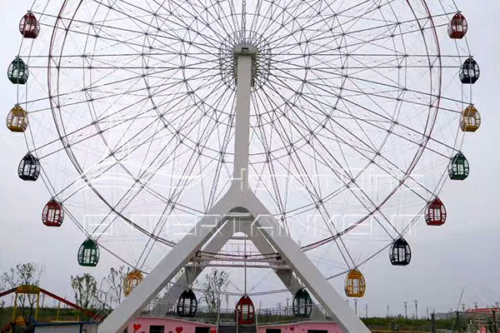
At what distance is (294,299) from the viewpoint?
1152 inches

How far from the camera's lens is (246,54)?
23.4 metres

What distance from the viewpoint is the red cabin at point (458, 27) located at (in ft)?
78.0

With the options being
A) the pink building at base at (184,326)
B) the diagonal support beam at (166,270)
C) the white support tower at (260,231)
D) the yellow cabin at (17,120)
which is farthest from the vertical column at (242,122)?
the pink building at base at (184,326)

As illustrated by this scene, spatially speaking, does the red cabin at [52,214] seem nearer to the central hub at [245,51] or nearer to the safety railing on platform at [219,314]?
the safety railing on platform at [219,314]

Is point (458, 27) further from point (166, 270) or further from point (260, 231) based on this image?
point (166, 270)

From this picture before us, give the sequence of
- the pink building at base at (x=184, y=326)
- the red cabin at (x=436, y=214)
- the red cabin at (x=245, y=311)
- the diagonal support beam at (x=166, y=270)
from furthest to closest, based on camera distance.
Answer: the red cabin at (x=245, y=311) < the pink building at base at (x=184, y=326) < the red cabin at (x=436, y=214) < the diagonal support beam at (x=166, y=270)

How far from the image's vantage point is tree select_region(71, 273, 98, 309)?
54.5 meters

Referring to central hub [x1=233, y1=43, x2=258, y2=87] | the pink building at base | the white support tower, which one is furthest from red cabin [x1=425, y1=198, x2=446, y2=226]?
central hub [x1=233, y1=43, x2=258, y2=87]

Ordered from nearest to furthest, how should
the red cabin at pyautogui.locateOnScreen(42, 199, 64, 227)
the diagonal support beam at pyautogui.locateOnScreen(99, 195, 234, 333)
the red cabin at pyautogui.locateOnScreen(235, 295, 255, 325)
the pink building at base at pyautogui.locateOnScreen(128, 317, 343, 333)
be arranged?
the diagonal support beam at pyautogui.locateOnScreen(99, 195, 234, 333) < the red cabin at pyautogui.locateOnScreen(42, 199, 64, 227) < the pink building at base at pyautogui.locateOnScreen(128, 317, 343, 333) < the red cabin at pyautogui.locateOnScreen(235, 295, 255, 325)

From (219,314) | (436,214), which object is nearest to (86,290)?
(219,314)

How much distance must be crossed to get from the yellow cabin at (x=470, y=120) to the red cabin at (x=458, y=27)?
3.32 metres

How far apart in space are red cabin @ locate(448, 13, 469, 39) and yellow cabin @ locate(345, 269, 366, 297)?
11.3 metres

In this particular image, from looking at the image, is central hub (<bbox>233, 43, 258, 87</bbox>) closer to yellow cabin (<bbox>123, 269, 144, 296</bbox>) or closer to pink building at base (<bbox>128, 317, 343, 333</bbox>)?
yellow cabin (<bbox>123, 269, 144, 296</bbox>)

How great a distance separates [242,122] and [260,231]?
4499mm
